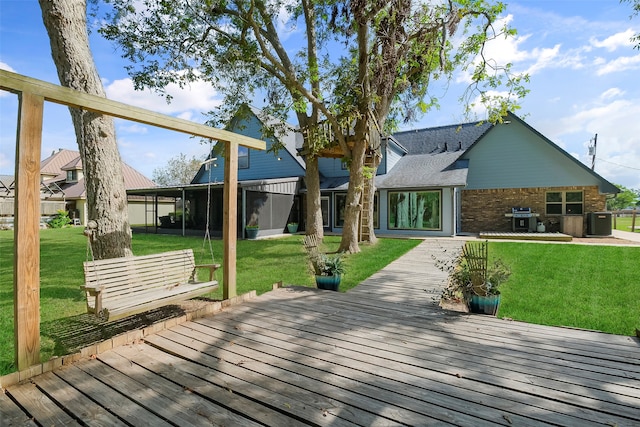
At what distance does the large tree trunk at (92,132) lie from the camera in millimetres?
4867

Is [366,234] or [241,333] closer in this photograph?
[241,333]

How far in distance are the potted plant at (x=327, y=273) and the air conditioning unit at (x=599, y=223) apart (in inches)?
542

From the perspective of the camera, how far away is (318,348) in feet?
10.9

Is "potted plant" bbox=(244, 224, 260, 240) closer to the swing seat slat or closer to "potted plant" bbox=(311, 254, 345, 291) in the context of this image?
"potted plant" bbox=(311, 254, 345, 291)

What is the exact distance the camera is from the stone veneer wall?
568 inches

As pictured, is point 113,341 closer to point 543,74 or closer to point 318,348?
point 318,348

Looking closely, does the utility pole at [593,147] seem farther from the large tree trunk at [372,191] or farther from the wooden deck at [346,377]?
the wooden deck at [346,377]

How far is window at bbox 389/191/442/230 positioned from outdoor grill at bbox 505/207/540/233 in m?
3.37

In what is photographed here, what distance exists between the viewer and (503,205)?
51.8ft

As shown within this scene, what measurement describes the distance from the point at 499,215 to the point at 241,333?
50.6 feet

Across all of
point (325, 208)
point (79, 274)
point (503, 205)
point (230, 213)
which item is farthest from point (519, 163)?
point (79, 274)

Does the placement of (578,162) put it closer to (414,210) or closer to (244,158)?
(414,210)

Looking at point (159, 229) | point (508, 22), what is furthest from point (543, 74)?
point (159, 229)

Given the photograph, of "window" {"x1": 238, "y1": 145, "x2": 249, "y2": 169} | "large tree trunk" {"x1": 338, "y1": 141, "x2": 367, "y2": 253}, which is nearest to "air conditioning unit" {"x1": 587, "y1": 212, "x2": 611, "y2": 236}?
"large tree trunk" {"x1": 338, "y1": 141, "x2": 367, "y2": 253}
